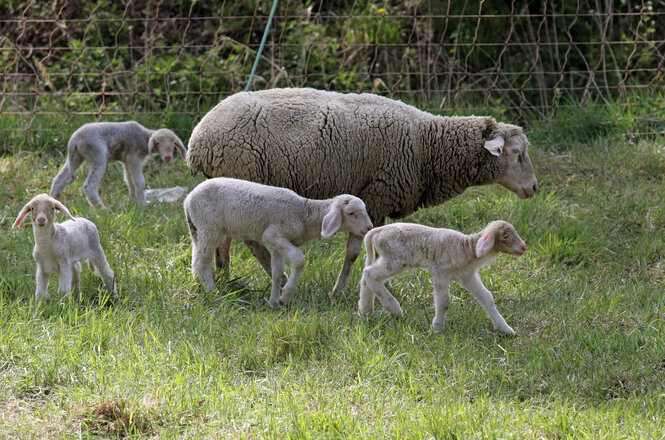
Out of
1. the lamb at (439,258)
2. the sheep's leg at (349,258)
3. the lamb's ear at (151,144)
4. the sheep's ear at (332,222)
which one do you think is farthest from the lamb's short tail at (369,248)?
the lamb's ear at (151,144)

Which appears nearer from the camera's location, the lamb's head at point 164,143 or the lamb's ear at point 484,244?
the lamb's ear at point 484,244

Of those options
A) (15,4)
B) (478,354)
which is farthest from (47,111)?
(478,354)

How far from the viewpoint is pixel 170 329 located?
4520 mm

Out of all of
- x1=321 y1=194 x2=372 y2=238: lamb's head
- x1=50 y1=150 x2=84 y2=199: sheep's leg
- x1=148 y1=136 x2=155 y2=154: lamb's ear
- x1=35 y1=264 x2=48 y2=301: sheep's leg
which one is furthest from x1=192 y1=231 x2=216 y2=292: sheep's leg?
x1=50 y1=150 x2=84 y2=199: sheep's leg

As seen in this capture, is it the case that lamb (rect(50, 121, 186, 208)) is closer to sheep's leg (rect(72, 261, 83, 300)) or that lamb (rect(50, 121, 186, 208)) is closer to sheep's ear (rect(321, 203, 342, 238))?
sheep's leg (rect(72, 261, 83, 300))

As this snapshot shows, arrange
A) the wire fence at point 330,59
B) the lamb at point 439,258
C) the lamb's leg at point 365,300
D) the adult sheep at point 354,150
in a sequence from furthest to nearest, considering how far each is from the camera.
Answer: the wire fence at point 330,59
the adult sheep at point 354,150
the lamb's leg at point 365,300
the lamb at point 439,258

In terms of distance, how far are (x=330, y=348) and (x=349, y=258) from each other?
1157 mm

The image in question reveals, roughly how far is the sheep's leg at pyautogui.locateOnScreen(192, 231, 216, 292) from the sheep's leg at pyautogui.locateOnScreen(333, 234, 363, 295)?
2.62 feet

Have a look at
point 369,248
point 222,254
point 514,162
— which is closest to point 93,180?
point 222,254

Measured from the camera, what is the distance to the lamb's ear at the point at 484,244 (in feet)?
14.6

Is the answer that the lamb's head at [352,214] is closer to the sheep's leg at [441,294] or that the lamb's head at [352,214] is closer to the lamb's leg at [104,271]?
the sheep's leg at [441,294]

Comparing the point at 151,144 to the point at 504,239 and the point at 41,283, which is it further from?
the point at 504,239

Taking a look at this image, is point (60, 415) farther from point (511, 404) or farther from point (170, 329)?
point (511, 404)

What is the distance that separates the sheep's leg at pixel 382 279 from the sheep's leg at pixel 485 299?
0.39 metres
